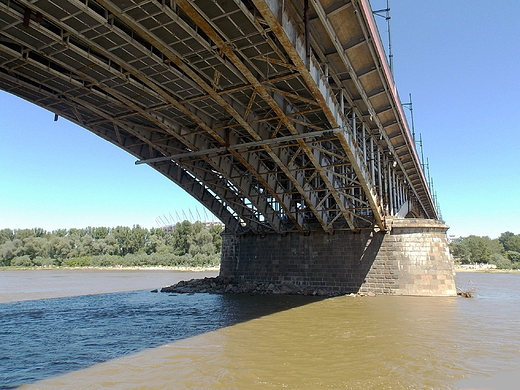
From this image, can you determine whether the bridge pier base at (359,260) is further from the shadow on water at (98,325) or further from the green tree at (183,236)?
the green tree at (183,236)

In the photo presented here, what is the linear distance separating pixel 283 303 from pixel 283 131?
845cm

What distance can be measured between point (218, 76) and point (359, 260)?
14031 mm

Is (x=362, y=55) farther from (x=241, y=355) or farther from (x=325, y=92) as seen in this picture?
(x=241, y=355)

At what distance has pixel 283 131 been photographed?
1869cm

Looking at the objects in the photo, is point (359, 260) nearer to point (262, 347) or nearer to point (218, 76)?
point (262, 347)

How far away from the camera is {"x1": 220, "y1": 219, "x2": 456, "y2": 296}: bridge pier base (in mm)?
20250

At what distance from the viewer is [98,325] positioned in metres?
12.7

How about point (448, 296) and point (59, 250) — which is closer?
point (448, 296)

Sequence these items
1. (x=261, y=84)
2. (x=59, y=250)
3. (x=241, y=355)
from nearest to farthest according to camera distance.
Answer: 1. (x=241, y=355)
2. (x=261, y=84)
3. (x=59, y=250)

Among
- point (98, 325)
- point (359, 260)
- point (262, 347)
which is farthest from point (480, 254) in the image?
point (98, 325)

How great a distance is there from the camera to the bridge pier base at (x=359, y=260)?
20.2 meters

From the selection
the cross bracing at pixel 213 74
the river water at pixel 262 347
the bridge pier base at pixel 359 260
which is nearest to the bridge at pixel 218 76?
the cross bracing at pixel 213 74

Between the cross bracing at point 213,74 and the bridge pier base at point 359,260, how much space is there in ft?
5.23

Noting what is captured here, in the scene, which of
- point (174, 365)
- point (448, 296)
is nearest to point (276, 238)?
point (448, 296)
